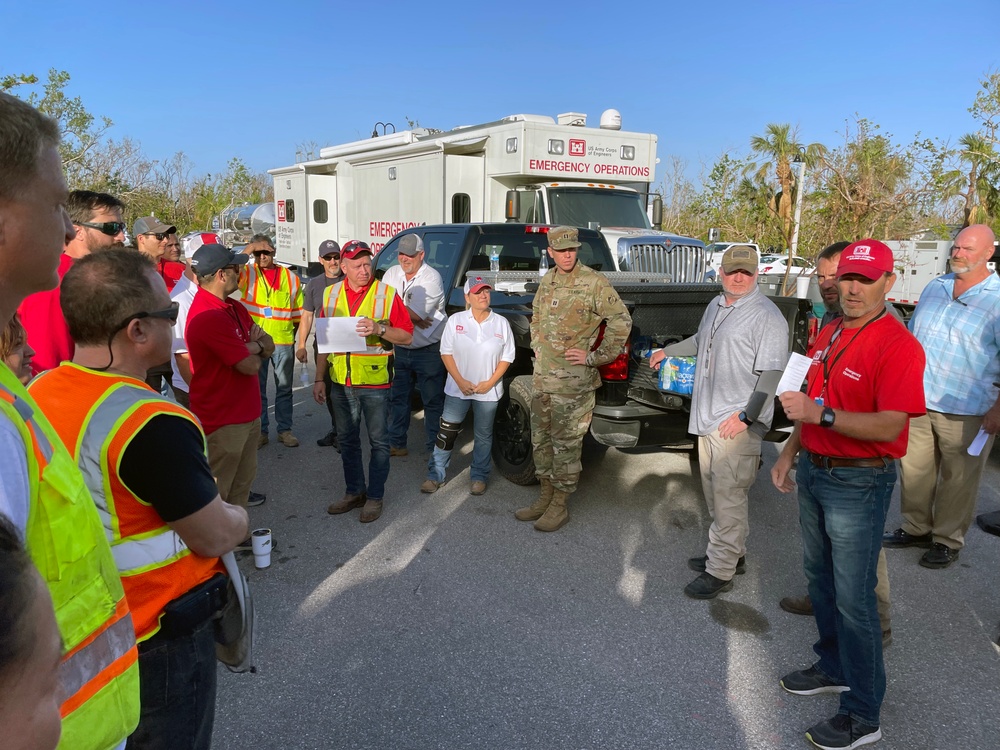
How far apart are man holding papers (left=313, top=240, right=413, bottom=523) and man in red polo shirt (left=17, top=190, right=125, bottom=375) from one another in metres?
1.39

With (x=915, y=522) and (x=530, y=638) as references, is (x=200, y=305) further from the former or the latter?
(x=915, y=522)

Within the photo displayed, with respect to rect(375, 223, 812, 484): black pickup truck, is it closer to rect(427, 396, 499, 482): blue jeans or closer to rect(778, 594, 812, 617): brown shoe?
rect(427, 396, 499, 482): blue jeans

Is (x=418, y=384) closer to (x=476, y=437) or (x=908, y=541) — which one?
(x=476, y=437)

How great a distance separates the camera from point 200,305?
3686mm

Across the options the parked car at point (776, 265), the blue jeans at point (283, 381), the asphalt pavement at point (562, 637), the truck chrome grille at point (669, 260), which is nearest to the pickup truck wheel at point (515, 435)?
the asphalt pavement at point (562, 637)

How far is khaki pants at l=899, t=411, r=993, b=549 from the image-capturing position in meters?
4.15

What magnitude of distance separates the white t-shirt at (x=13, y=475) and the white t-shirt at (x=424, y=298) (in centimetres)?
483

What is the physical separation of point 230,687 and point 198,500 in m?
1.77

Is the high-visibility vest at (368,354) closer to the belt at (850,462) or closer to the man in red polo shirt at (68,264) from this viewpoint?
the man in red polo shirt at (68,264)

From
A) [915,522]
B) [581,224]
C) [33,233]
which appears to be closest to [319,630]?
[33,233]

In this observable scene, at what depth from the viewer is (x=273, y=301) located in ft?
20.8

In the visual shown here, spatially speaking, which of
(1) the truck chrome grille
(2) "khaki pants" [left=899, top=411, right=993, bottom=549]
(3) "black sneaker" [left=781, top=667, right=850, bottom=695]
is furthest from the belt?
(1) the truck chrome grille

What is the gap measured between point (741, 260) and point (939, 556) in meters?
2.32

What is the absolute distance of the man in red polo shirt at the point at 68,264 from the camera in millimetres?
3090
